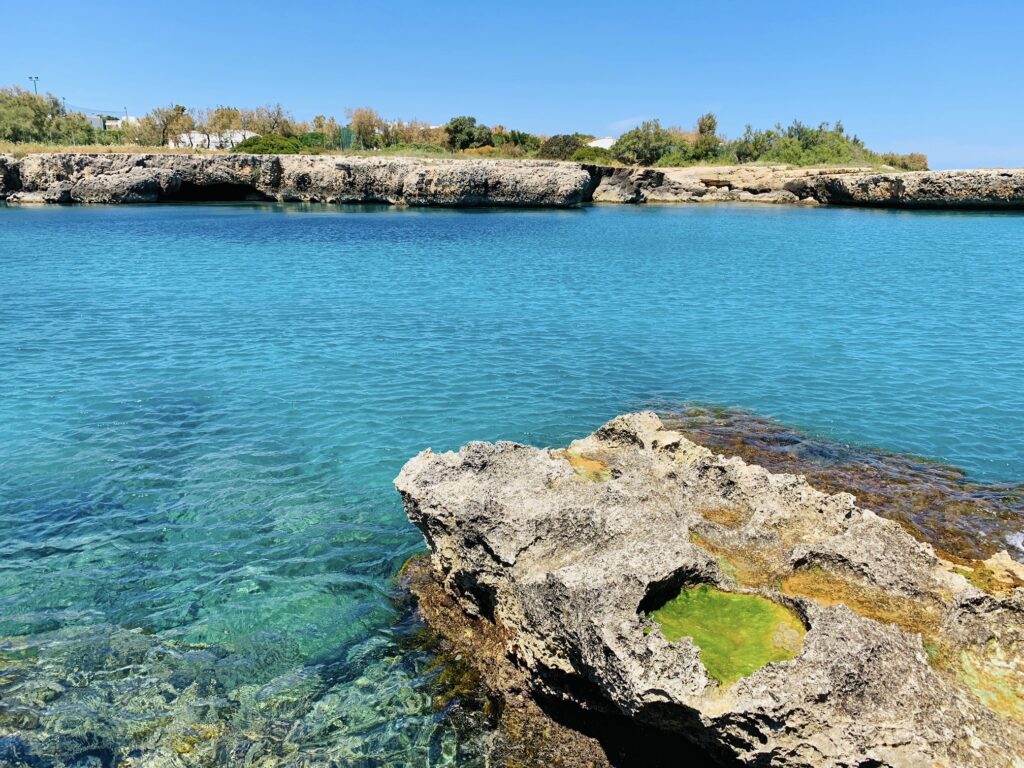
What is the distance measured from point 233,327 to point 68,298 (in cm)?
984

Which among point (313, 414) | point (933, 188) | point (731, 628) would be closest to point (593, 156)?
point (933, 188)

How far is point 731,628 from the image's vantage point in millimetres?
6883

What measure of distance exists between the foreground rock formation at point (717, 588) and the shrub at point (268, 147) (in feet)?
316

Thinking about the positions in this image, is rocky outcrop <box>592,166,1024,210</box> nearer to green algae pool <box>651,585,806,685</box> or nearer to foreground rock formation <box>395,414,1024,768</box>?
foreground rock formation <box>395,414,1024,768</box>

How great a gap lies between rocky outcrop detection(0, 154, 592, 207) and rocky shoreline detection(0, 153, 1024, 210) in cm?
12

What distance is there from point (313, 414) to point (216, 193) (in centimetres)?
8112

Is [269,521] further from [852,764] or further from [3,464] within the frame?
[852,764]

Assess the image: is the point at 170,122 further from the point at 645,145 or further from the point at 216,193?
the point at 645,145

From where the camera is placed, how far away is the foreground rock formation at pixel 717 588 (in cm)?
574

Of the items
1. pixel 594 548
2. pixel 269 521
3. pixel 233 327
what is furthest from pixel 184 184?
pixel 594 548

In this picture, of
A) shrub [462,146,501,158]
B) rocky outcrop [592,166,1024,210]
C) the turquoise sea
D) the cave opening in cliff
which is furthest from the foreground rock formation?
shrub [462,146,501,158]

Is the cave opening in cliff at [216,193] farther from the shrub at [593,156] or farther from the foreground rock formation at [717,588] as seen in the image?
the foreground rock formation at [717,588]

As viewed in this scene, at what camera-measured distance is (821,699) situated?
5.71 metres

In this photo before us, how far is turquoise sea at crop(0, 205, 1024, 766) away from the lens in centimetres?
784
